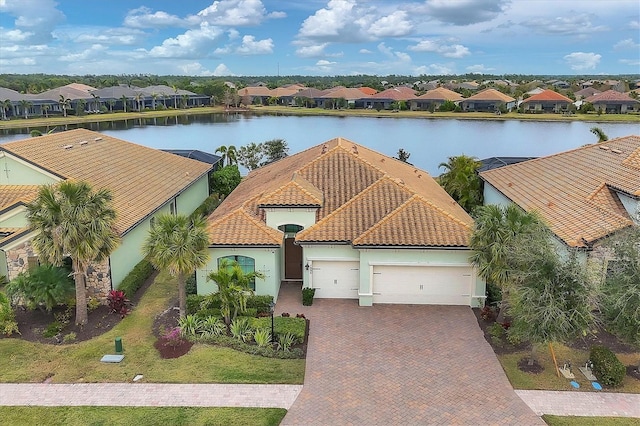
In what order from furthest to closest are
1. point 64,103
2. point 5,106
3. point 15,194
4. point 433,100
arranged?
point 433,100
point 64,103
point 5,106
point 15,194

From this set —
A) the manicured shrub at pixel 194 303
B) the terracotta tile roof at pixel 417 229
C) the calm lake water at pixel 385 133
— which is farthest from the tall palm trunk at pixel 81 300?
the calm lake water at pixel 385 133

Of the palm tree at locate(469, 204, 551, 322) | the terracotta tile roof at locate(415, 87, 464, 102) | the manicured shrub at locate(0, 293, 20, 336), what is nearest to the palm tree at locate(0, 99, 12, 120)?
the terracotta tile roof at locate(415, 87, 464, 102)

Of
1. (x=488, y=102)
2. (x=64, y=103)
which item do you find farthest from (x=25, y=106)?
(x=488, y=102)

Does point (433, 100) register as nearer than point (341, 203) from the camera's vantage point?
No

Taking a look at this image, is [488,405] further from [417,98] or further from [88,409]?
[417,98]

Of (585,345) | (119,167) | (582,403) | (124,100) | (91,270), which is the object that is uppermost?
(124,100)

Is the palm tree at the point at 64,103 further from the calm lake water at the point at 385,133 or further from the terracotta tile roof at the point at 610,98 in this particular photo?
the terracotta tile roof at the point at 610,98

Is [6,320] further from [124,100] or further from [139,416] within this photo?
[124,100]
